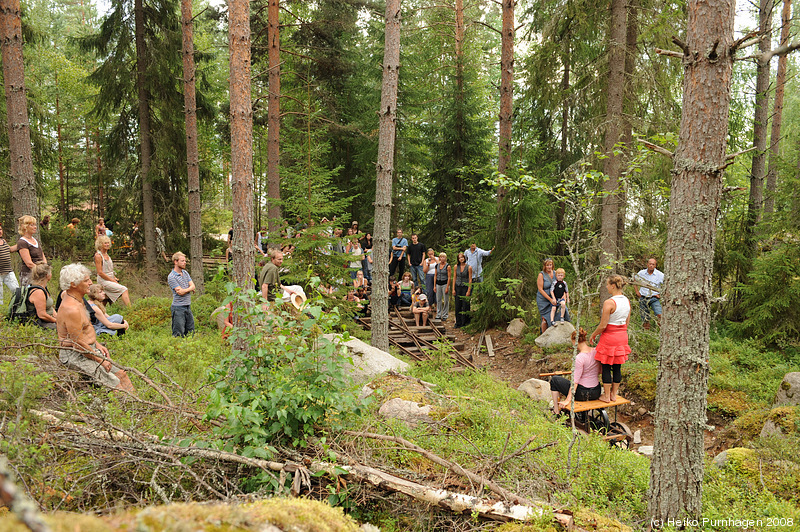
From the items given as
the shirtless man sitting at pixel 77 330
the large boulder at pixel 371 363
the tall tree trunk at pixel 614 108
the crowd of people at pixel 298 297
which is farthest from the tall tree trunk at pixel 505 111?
the shirtless man sitting at pixel 77 330

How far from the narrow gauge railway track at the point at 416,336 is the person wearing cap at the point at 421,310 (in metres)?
0.19

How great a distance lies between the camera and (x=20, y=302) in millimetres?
7473

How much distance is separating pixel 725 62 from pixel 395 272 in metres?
12.6

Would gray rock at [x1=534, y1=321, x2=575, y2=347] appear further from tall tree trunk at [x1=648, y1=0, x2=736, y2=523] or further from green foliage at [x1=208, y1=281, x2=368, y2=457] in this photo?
green foliage at [x1=208, y1=281, x2=368, y2=457]

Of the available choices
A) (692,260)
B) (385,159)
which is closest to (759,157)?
(385,159)

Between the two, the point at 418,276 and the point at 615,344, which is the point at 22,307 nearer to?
the point at 615,344

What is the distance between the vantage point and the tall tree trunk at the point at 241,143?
6.80 meters

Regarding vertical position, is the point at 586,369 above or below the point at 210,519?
below

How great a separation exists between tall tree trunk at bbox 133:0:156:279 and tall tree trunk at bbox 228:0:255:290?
10462 mm

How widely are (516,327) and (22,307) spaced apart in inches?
397

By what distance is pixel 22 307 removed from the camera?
7.32 m

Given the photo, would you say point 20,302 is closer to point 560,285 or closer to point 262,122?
point 560,285

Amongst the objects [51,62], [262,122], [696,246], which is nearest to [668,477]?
[696,246]

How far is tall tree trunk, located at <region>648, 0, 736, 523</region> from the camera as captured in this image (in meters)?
3.58
